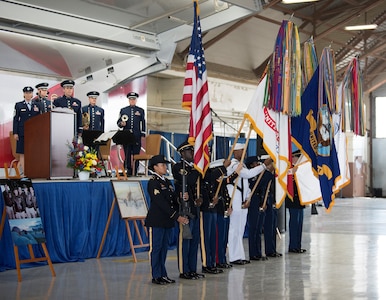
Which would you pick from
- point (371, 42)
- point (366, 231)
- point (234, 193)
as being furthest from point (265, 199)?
point (371, 42)

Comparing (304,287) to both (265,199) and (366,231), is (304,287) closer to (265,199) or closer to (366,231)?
(265,199)

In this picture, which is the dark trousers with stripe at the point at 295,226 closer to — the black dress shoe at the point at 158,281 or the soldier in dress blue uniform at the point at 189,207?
the soldier in dress blue uniform at the point at 189,207

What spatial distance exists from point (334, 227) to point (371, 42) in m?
16.6

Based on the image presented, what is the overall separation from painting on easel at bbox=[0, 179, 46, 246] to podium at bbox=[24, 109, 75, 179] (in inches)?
67.3

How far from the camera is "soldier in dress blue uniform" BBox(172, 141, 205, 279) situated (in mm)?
8781

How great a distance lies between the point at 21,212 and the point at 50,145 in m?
2.14

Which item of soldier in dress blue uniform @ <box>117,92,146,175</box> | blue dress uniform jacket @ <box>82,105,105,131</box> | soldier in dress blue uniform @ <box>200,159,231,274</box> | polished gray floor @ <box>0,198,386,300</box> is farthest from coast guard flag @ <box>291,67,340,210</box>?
blue dress uniform jacket @ <box>82,105,105,131</box>

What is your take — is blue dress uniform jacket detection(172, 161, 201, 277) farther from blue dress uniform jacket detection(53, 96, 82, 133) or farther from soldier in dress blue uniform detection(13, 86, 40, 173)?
soldier in dress blue uniform detection(13, 86, 40, 173)

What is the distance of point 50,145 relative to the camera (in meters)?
11.0

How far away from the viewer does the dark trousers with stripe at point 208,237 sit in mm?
9266

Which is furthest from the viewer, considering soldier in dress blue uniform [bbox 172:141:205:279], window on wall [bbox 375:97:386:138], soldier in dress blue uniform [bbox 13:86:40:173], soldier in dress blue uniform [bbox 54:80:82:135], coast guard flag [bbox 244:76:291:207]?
window on wall [bbox 375:97:386:138]

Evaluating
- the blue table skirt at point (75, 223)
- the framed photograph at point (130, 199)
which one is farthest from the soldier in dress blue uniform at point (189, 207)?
the blue table skirt at point (75, 223)

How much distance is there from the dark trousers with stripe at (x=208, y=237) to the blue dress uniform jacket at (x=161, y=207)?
0.83 metres

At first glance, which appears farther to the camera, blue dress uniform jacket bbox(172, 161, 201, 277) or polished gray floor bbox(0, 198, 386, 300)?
blue dress uniform jacket bbox(172, 161, 201, 277)
